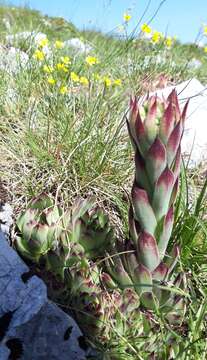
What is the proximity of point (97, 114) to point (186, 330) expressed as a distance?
1.69 metres

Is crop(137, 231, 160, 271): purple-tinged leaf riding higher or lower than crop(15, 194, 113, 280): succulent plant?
lower

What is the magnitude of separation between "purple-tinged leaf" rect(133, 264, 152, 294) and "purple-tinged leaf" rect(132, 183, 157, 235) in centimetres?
18

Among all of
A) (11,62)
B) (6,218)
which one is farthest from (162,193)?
(11,62)

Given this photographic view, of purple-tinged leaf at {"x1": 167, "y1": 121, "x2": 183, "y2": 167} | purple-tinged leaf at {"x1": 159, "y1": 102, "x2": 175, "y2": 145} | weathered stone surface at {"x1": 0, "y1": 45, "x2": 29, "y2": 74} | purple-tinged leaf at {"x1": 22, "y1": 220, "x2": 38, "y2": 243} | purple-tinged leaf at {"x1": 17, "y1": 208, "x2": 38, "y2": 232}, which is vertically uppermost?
weathered stone surface at {"x1": 0, "y1": 45, "x2": 29, "y2": 74}

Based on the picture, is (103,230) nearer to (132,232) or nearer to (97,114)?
(132,232)

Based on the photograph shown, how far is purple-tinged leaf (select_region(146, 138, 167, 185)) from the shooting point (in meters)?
2.25

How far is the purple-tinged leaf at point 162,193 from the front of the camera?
232 centimetres

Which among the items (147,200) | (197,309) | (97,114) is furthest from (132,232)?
(97,114)

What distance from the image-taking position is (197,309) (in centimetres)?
266

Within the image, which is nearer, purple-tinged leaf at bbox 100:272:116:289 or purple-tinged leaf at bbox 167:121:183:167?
purple-tinged leaf at bbox 167:121:183:167

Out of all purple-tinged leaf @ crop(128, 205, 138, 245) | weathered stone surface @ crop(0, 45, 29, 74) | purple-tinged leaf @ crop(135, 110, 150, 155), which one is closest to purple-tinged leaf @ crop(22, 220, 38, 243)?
purple-tinged leaf @ crop(128, 205, 138, 245)

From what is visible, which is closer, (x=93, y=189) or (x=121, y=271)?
(x=121, y=271)

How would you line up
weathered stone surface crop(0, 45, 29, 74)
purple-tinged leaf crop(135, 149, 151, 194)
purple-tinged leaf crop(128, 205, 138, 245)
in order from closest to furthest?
purple-tinged leaf crop(135, 149, 151, 194), purple-tinged leaf crop(128, 205, 138, 245), weathered stone surface crop(0, 45, 29, 74)

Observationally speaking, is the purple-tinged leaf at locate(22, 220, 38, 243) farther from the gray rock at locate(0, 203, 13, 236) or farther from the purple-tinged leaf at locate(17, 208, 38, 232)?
the gray rock at locate(0, 203, 13, 236)
